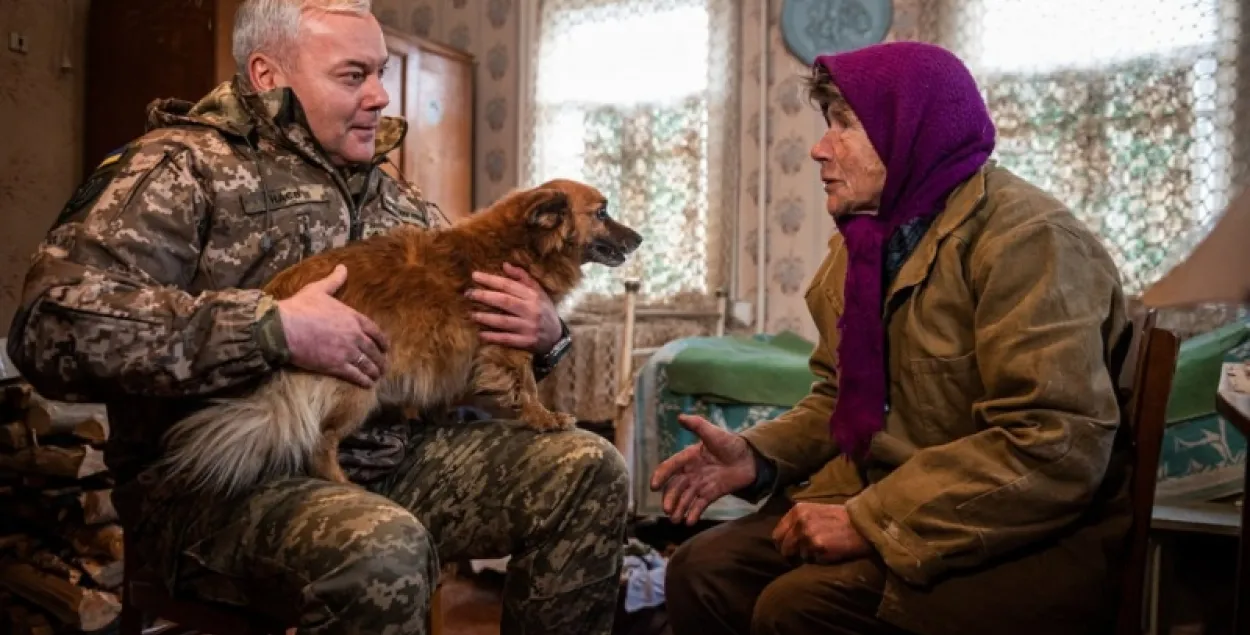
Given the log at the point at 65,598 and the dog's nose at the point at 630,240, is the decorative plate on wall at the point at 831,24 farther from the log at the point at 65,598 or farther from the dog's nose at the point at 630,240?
the log at the point at 65,598

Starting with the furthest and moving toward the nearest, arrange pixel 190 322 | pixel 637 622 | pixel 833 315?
pixel 637 622
pixel 833 315
pixel 190 322

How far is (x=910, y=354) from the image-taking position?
1.28 metres

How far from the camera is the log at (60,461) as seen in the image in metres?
2.18

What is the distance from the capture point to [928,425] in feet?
4.17

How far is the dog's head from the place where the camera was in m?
1.63

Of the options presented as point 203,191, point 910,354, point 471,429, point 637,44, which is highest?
point 637,44

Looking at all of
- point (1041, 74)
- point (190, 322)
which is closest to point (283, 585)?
point (190, 322)

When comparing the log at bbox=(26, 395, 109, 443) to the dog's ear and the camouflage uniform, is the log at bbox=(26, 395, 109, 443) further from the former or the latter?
the dog's ear

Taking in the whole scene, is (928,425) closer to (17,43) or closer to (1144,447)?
(1144,447)

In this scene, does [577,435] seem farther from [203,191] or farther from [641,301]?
[641,301]

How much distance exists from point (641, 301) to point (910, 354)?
2.66 m

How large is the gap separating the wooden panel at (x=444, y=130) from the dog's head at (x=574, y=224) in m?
2.13

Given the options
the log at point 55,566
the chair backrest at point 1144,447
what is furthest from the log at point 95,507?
the chair backrest at point 1144,447

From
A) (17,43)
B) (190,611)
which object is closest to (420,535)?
(190,611)
